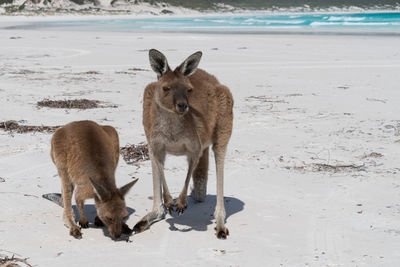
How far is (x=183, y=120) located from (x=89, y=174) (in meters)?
0.77

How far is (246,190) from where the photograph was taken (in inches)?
202

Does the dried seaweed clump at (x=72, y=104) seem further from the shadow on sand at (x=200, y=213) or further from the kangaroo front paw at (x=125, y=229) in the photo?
the kangaroo front paw at (x=125, y=229)

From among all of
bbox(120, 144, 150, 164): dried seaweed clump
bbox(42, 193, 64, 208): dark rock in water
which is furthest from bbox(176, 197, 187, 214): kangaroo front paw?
bbox(120, 144, 150, 164): dried seaweed clump

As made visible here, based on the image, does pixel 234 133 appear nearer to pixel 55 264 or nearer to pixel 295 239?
pixel 295 239

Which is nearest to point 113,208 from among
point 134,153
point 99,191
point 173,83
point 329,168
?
point 99,191

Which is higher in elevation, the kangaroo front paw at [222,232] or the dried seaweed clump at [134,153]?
the kangaroo front paw at [222,232]

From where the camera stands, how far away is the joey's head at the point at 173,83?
379 cm

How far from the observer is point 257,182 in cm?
535

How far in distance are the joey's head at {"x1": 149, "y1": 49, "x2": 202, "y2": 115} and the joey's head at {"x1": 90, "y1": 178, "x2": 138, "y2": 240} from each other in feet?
1.97

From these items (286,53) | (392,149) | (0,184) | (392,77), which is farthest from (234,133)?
(286,53)

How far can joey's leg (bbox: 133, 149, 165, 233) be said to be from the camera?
4129mm

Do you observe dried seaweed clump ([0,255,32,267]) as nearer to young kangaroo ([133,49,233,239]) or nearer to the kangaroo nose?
young kangaroo ([133,49,233,239])

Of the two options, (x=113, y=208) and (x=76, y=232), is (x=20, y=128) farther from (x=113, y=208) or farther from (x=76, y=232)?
(x=113, y=208)

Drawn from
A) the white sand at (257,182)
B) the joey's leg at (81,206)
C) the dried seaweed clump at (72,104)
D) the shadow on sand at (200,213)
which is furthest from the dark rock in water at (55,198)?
the dried seaweed clump at (72,104)
